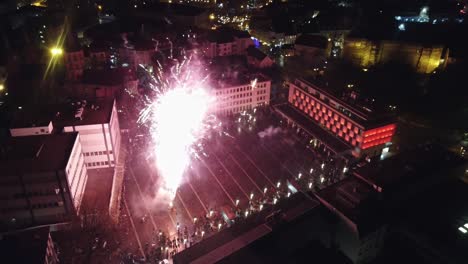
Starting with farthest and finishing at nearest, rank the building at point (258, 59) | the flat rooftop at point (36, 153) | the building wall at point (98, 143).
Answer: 1. the building at point (258, 59)
2. the building wall at point (98, 143)
3. the flat rooftop at point (36, 153)

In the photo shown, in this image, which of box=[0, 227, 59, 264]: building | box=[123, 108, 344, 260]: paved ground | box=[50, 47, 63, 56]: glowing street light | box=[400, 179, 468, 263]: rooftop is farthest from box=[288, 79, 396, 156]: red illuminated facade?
box=[50, 47, 63, 56]: glowing street light

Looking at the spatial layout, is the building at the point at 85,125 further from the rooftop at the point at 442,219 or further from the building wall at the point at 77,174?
the rooftop at the point at 442,219

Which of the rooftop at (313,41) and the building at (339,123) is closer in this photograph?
the building at (339,123)

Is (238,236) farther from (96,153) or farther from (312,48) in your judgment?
(312,48)

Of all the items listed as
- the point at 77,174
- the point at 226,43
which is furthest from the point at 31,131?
the point at 226,43

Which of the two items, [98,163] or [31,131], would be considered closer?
[31,131]

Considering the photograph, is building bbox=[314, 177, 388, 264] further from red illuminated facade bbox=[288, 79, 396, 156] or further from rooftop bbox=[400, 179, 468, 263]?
red illuminated facade bbox=[288, 79, 396, 156]

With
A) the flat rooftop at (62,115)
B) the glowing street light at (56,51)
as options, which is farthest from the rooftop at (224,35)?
the flat rooftop at (62,115)
